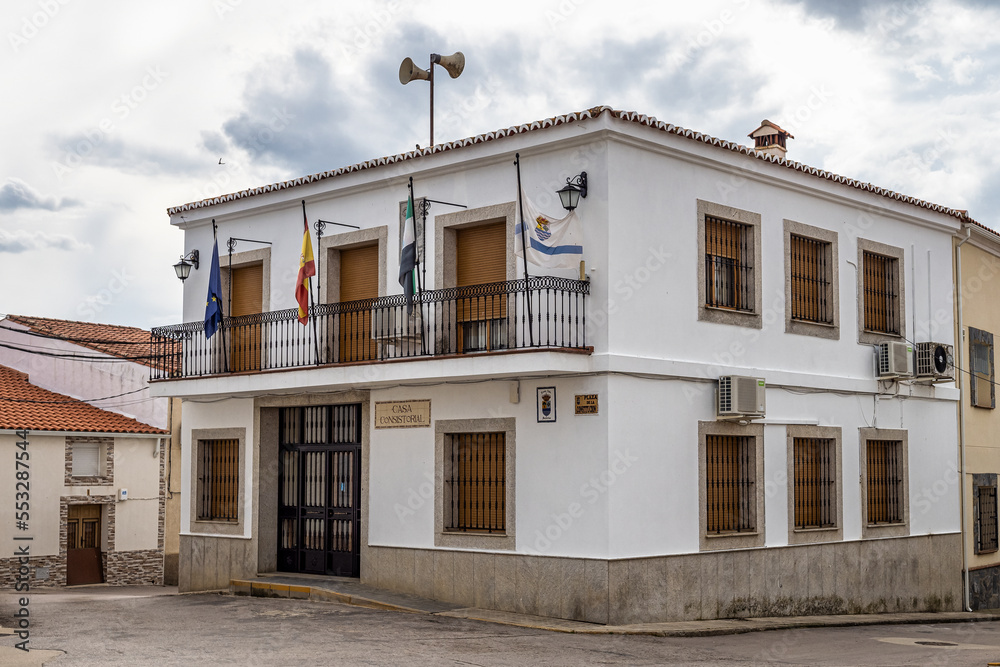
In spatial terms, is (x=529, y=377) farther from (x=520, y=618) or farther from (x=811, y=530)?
(x=811, y=530)

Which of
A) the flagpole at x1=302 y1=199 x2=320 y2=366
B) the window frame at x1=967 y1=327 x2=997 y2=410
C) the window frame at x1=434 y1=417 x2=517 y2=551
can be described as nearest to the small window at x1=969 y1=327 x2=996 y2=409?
the window frame at x1=967 y1=327 x2=997 y2=410

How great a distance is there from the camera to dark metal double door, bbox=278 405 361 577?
15766 millimetres

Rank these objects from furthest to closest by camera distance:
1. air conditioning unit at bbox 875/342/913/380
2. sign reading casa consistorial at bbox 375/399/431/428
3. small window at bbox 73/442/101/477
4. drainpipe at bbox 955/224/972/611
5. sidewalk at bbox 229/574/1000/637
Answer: small window at bbox 73/442/101/477, drainpipe at bbox 955/224/972/611, air conditioning unit at bbox 875/342/913/380, sign reading casa consistorial at bbox 375/399/431/428, sidewalk at bbox 229/574/1000/637

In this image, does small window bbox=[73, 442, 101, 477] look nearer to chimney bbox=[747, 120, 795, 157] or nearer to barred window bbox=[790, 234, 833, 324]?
chimney bbox=[747, 120, 795, 157]

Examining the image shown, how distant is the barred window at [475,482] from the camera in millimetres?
13859

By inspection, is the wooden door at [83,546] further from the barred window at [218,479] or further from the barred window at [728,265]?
the barred window at [728,265]

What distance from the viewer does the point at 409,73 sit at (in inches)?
667

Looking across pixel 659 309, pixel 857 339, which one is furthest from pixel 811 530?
pixel 659 309

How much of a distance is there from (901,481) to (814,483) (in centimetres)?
201

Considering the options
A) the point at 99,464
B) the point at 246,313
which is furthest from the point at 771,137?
the point at 99,464

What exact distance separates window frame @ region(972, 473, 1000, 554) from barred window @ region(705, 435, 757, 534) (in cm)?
573

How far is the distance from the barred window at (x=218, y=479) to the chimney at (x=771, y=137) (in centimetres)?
987

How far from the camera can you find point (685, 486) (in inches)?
534

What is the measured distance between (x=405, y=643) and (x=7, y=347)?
808 inches
